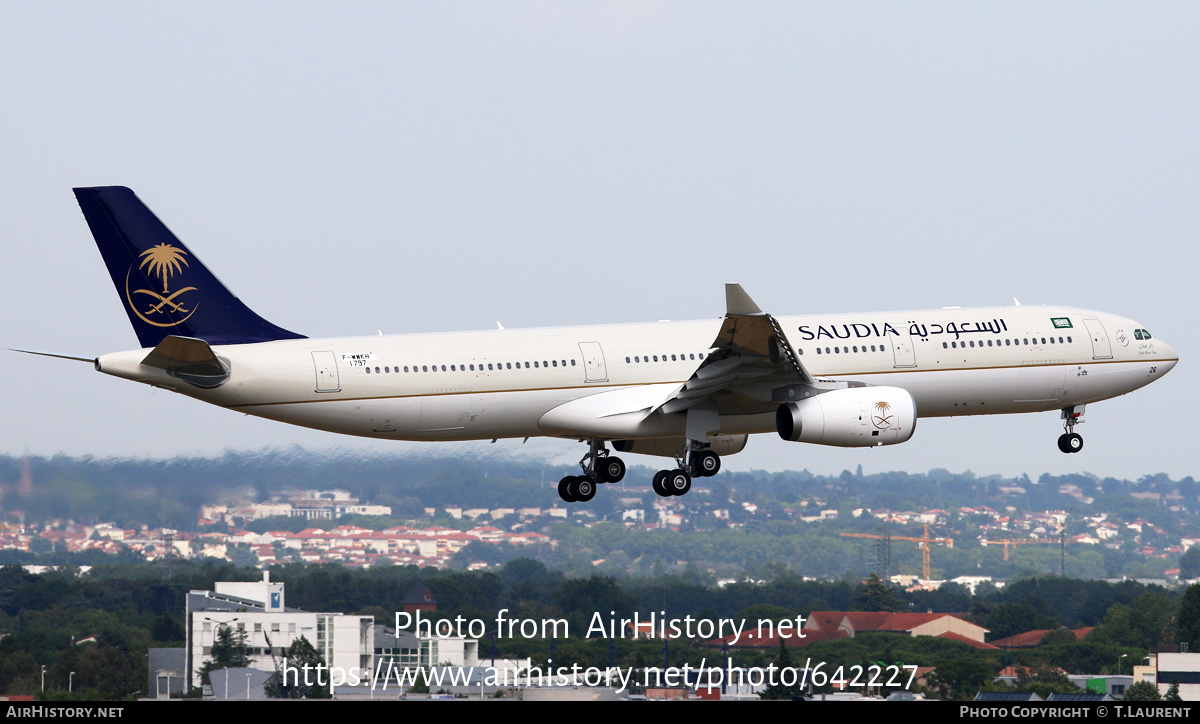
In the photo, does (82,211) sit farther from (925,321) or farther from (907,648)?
(907,648)

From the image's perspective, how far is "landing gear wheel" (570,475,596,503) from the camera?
122 ft

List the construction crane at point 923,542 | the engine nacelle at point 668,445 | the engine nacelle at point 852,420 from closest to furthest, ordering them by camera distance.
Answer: the engine nacelle at point 852,420, the engine nacelle at point 668,445, the construction crane at point 923,542

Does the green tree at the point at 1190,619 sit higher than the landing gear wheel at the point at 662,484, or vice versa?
the landing gear wheel at the point at 662,484

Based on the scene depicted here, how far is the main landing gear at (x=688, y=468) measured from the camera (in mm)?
35344

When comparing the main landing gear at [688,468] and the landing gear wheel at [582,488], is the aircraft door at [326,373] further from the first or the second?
the main landing gear at [688,468]

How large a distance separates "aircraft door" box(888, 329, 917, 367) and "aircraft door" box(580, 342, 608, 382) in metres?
7.52

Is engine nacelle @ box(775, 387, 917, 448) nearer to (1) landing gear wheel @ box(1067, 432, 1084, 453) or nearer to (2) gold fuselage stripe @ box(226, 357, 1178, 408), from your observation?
(2) gold fuselage stripe @ box(226, 357, 1178, 408)

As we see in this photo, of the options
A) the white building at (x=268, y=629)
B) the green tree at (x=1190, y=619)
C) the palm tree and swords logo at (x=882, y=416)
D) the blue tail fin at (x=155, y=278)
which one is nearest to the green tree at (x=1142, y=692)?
the green tree at (x=1190, y=619)

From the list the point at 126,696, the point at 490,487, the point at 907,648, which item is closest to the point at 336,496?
the point at 490,487

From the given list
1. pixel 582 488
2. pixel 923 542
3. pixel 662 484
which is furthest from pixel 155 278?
pixel 923 542

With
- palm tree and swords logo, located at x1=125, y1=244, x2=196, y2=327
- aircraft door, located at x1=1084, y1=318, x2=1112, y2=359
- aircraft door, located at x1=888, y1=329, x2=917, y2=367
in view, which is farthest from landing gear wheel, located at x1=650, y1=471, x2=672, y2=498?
aircraft door, located at x1=1084, y1=318, x2=1112, y2=359

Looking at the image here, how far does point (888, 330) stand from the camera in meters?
36.6

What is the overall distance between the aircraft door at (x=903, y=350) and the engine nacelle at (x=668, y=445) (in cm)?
499

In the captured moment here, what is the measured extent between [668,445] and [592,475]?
272 centimetres
